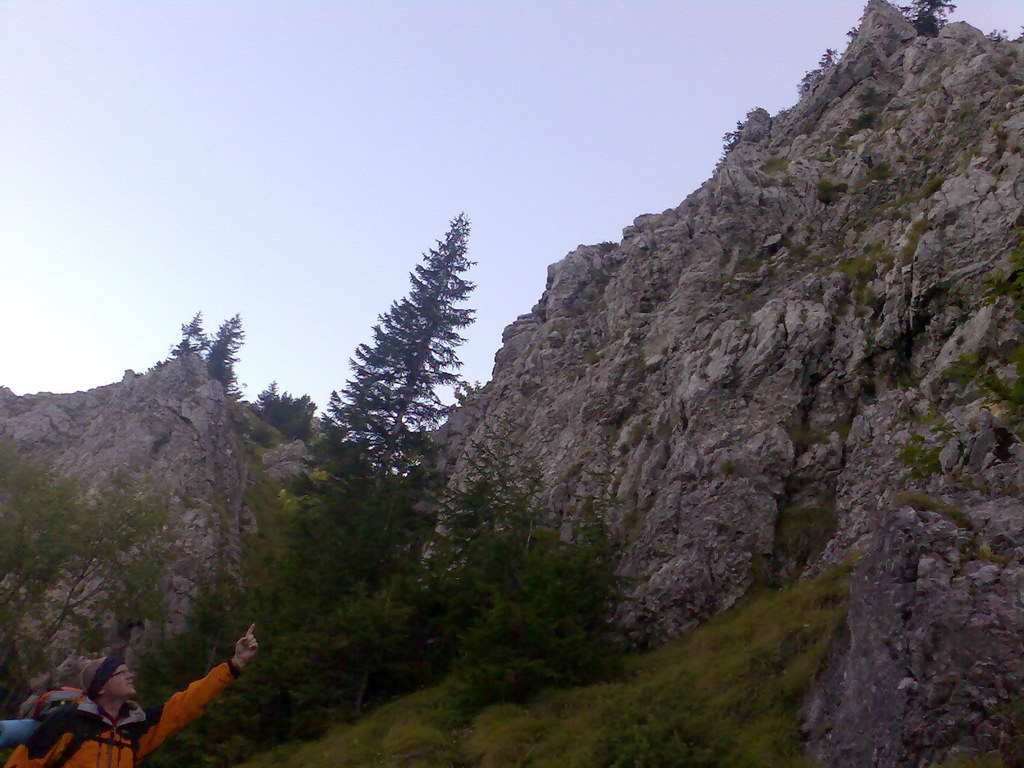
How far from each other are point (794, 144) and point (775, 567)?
88.6 ft

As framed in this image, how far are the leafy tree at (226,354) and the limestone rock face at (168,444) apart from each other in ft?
43.0

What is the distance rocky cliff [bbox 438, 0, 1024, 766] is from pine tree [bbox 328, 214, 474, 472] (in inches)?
151

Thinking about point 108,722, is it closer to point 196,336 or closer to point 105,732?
point 105,732

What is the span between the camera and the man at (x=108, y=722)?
4.59 metres

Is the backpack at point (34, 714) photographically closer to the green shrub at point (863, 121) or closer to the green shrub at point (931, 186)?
the green shrub at point (931, 186)

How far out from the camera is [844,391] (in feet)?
67.4

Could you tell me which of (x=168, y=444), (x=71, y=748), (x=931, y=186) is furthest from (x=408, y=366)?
(x=71, y=748)

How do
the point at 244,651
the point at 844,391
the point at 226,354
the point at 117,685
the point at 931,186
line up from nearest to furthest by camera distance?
the point at 117,685 → the point at 244,651 → the point at 844,391 → the point at 931,186 → the point at 226,354

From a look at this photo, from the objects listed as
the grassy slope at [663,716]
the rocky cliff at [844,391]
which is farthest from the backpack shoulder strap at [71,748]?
the rocky cliff at [844,391]

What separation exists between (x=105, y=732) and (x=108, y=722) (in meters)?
0.07

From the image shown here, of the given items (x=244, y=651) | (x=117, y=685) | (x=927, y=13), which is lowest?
(x=117, y=685)

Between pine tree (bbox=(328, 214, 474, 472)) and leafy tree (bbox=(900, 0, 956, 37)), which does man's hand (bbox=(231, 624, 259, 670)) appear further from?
leafy tree (bbox=(900, 0, 956, 37))

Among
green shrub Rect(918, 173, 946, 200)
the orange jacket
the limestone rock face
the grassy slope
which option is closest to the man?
the orange jacket

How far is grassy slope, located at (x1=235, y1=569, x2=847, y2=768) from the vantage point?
35.4 ft
